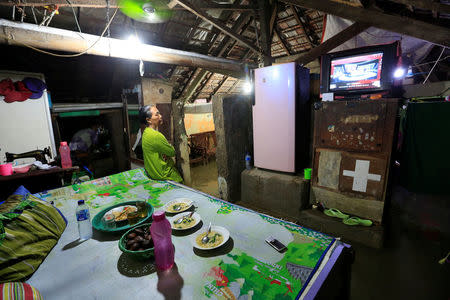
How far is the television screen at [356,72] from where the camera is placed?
2848mm

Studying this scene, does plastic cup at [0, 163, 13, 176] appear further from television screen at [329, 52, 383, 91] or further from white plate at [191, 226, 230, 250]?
television screen at [329, 52, 383, 91]

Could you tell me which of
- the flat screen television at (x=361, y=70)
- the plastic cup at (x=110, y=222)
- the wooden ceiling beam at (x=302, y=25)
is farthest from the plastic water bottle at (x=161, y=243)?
the wooden ceiling beam at (x=302, y=25)

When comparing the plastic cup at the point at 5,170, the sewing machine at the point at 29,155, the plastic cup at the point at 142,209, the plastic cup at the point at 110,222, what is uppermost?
the sewing machine at the point at 29,155

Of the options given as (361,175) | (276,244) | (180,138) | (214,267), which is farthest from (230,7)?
(214,267)

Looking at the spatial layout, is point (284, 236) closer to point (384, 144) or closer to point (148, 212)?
point (148, 212)

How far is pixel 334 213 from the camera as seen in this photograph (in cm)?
321

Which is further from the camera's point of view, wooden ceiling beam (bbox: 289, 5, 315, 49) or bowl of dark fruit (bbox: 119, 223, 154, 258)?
wooden ceiling beam (bbox: 289, 5, 315, 49)

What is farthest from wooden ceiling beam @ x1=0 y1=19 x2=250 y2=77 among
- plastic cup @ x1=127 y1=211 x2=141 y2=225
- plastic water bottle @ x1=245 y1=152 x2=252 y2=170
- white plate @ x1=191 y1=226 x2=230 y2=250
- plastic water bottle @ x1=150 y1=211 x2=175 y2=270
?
white plate @ x1=191 y1=226 x2=230 y2=250

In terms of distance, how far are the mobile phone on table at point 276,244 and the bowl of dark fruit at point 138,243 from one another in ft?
2.52

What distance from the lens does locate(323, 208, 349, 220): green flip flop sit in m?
3.13

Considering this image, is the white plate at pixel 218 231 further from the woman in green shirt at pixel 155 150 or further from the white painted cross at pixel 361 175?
the white painted cross at pixel 361 175

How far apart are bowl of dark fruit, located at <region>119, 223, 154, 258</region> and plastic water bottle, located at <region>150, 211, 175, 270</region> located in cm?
9

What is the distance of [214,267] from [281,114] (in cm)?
289

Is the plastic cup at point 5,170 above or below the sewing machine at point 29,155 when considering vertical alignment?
below
